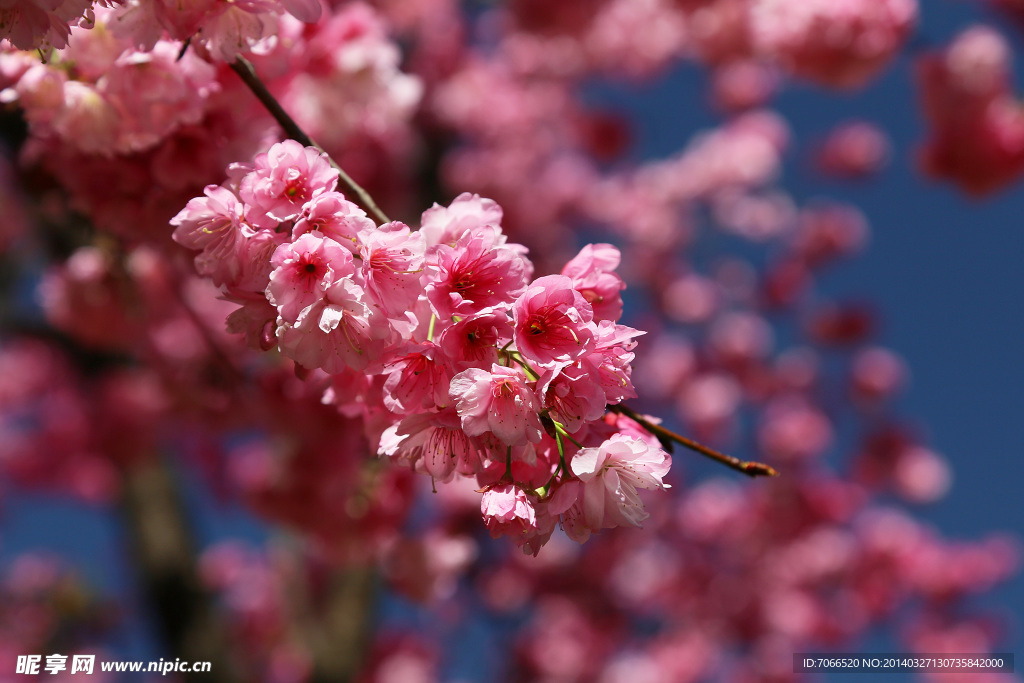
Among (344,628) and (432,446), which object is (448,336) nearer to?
(432,446)

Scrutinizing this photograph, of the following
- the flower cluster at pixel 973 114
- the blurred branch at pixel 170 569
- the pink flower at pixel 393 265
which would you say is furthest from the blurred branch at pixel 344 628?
the flower cluster at pixel 973 114

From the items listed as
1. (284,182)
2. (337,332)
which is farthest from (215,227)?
(337,332)

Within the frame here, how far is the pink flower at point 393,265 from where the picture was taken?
0.83m

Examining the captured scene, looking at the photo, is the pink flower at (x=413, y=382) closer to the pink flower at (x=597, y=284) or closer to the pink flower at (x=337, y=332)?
the pink flower at (x=337, y=332)

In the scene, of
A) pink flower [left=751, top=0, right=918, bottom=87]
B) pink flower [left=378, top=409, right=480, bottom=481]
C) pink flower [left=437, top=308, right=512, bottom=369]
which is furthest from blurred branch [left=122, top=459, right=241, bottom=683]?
pink flower [left=751, top=0, right=918, bottom=87]

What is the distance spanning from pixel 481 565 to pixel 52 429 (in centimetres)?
360

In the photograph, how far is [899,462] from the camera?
5398 millimetres

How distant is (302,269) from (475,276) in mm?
206

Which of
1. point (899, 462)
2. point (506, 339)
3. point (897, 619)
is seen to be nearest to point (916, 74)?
point (899, 462)

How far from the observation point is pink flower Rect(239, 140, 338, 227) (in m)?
0.89

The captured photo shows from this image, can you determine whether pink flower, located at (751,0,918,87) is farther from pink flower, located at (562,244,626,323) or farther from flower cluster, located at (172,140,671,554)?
flower cluster, located at (172,140,671,554)

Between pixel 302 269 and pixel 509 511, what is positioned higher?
pixel 302 269

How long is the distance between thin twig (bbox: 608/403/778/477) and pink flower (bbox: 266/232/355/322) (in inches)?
15.5

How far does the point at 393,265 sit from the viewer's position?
0.85 m
